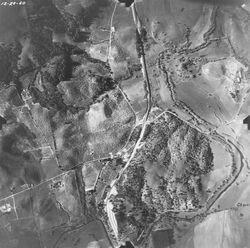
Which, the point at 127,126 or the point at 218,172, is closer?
the point at 218,172

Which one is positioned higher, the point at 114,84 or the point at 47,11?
the point at 47,11

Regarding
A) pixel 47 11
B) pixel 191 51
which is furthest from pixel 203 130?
pixel 47 11

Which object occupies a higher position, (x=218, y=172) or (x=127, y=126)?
(x=127, y=126)

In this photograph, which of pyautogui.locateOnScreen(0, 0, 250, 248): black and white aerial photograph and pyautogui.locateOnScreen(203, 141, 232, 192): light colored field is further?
pyautogui.locateOnScreen(0, 0, 250, 248): black and white aerial photograph

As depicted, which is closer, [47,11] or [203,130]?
[203,130]

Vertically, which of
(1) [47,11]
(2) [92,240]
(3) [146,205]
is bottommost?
(2) [92,240]

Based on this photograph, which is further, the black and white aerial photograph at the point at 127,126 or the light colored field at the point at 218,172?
the black and white aerial photograph at the point at 127,126

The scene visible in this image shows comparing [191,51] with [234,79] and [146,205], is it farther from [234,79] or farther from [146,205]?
[146,205]
